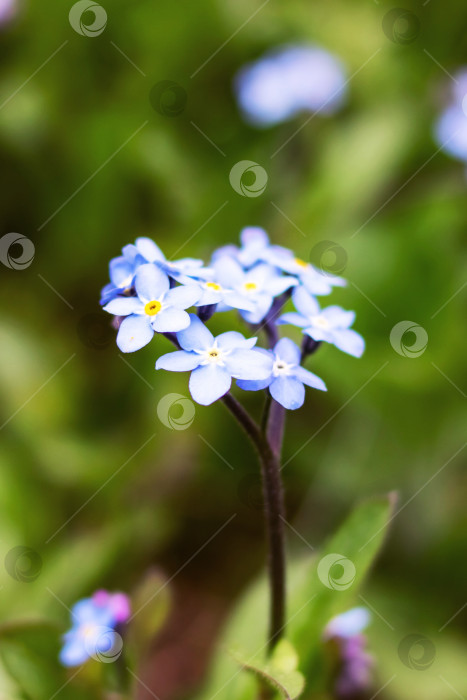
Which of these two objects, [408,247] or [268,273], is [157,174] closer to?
[408,247]

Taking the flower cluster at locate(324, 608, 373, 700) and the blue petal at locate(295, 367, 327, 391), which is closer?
the blue petal at locate(295, 367, 327, 391)

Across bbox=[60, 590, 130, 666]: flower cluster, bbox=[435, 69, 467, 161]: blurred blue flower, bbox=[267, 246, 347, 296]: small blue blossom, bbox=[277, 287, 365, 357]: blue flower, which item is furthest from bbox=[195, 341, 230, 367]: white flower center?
bbox=[435, 69, 467, 161]: blurred blue flower

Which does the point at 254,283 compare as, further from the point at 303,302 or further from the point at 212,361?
the point at 212,361

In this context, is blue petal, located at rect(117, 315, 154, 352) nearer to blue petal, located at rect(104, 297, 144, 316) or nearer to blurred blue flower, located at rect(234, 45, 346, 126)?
blue petal, located at rect(104, 297, 144, 316)

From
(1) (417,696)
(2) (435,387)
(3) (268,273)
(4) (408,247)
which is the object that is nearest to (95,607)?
(3) (268,273)

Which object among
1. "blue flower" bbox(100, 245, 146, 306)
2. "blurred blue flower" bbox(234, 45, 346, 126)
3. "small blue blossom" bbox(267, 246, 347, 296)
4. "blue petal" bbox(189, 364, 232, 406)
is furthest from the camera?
"blurred blue flower" bbox(234, 45, 346, 126)

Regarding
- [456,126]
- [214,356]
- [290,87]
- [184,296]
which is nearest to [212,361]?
[214,356]

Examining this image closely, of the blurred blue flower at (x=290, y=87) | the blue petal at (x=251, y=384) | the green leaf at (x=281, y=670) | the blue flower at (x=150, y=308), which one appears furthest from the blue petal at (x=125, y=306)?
the blurred blue flower at (x=290, y=87)
